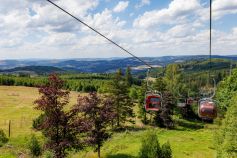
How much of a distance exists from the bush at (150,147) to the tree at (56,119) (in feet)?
27.5

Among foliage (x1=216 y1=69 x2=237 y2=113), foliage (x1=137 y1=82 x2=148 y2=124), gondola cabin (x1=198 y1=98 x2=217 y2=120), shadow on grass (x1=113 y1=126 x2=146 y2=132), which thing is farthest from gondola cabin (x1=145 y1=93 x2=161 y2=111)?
foliage (x1=137 y1=82 x2=148 y2=124)

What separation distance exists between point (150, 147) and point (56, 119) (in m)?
11.7

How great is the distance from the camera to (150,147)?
37500mm

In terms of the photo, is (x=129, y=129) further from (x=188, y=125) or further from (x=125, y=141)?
(x=188, y=125)

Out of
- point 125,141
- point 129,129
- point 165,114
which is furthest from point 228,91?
point 125,141

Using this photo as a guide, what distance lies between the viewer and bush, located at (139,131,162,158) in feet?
121

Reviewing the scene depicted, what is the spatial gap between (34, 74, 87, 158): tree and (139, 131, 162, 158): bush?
840 cm

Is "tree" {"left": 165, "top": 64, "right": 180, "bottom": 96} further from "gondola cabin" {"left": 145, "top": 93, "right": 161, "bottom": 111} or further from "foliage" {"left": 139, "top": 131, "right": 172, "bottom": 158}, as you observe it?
"gondola cabin" {"left": 145, "top": 93, "right": 161, "bottom": 111}

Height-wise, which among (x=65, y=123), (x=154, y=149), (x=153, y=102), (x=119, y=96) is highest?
(x=153, y=102)

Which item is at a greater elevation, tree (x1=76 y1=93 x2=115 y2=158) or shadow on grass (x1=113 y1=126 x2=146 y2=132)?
tree (x1=76 y1=93 x2=115 y2=158)

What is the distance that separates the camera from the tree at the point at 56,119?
33.9 metres

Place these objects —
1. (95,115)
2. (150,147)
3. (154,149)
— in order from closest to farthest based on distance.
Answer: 1. (154,149)
2. (150,147)
3. (95,115)

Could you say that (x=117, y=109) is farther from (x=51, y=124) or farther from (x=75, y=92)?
(x=75, y=92)

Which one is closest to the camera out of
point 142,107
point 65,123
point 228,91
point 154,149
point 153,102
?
point 153,102
